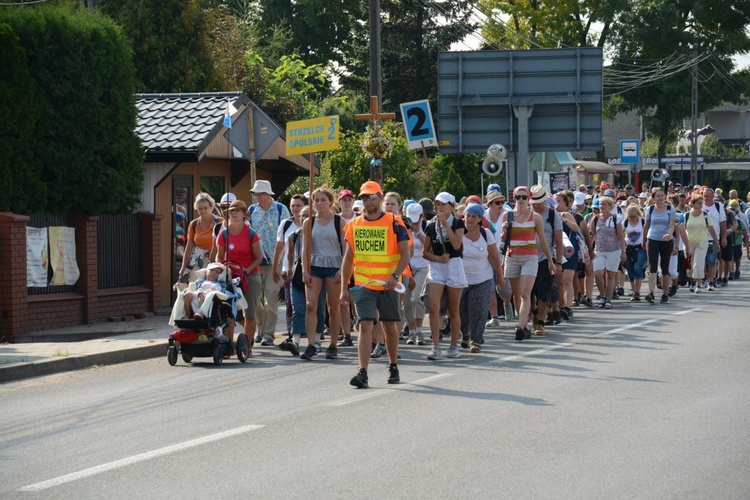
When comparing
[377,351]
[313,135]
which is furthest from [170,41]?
[377,351]

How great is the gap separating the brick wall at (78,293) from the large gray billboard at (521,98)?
32.9 feet

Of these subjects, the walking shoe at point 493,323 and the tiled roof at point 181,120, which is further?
the tiled roof at point 181,120

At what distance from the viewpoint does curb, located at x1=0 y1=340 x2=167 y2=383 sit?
12973 millimetres

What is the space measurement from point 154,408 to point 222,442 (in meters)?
1.94

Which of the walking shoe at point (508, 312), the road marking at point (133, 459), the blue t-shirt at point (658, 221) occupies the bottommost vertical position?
the road marking at point (133, 459)

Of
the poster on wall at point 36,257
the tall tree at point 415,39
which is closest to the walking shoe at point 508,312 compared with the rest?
the poster on wall at point 36,257

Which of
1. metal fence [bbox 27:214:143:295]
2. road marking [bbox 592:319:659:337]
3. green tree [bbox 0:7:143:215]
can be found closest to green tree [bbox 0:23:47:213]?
green tree [bbox 0:7:143:215]

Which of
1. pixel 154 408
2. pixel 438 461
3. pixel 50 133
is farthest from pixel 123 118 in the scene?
pixel 438 461

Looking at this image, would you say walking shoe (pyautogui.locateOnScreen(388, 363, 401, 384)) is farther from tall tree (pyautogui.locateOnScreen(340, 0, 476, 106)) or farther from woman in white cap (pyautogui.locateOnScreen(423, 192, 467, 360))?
tall tree (pyautogui.locateOnScreen(340, 0, 476, 106))

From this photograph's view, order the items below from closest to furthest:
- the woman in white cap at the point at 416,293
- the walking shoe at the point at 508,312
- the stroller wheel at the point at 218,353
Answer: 1. the stroller wheel at the point at 218,353
2. the woman in white cap at the point at 416,293
3. the walking shoe at the point at 508,312

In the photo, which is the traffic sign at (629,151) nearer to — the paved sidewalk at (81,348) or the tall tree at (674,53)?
the tall tree at (674,53)

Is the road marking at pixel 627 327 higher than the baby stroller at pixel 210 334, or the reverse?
the baby stroller at pixel 210 334

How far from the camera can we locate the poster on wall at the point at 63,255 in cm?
1812

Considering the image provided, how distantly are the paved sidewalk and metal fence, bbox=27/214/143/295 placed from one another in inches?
46.7
